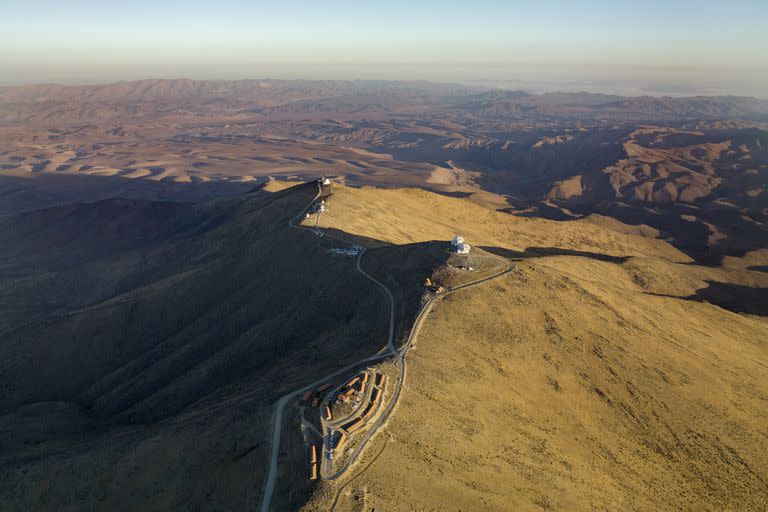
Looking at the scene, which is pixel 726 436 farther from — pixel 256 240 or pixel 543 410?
pixel 256 240

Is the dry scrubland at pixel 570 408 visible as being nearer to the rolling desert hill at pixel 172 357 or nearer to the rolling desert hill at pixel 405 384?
the rolling desert hill at pixel 405 384

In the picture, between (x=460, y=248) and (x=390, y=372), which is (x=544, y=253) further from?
(x=390, y=372)

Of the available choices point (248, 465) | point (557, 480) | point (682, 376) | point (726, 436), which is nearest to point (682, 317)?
point (682, 376)

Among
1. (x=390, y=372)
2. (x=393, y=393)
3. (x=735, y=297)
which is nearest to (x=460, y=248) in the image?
(x=390, y=372)

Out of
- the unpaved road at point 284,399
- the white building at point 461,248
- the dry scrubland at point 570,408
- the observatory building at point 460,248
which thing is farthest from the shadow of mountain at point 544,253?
the unpaved road at point 284,399

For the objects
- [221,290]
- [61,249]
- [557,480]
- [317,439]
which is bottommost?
[61,249]

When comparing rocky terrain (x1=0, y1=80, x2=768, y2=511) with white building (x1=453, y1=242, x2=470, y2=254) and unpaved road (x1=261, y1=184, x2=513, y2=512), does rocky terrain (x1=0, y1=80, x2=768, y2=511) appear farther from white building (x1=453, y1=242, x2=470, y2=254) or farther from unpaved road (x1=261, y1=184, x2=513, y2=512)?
white building (x1=453, y1=242, x2=470, y2=254)
